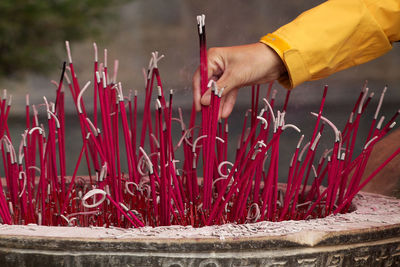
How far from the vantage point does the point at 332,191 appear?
0.52 meters

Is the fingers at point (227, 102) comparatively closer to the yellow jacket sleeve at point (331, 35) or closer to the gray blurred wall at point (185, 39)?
the yellow jacket sleeve at point (331, 35)

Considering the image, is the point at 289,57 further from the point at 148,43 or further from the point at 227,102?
the point at 148,43

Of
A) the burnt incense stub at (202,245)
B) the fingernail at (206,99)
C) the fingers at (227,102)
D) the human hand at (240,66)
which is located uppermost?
the human hand at (240,66)

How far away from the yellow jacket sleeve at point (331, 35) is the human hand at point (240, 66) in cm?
1

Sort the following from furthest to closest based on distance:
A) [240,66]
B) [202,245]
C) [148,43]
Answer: [148,43]
[240,66]
[202,245]

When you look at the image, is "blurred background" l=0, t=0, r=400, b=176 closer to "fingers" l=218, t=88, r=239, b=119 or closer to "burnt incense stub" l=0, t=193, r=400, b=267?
"fingers" l=218, t=88, r=239, b=119

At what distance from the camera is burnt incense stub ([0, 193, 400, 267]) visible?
0.37 metres

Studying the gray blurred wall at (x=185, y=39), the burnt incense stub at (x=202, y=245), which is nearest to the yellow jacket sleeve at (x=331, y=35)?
the burnt incense stub at (x=202, y=245)

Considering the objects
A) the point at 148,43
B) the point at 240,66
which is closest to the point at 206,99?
the point at 240,66

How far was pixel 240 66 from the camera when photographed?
1.61 ft

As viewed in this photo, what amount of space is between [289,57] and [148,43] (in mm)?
2505

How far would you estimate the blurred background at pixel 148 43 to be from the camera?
7.62 ft

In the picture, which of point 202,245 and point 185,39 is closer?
point 202,245

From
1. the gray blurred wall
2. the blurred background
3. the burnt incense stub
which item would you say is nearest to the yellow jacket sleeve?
the burnt incense stub
